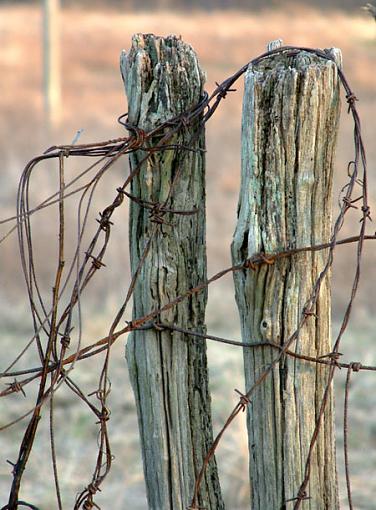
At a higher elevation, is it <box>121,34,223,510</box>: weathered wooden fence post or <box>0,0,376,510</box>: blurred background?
<box>0,0,376,510</box>: blurred background

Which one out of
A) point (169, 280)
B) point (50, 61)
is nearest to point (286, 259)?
point (169, 280)

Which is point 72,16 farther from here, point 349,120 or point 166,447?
point 166,447

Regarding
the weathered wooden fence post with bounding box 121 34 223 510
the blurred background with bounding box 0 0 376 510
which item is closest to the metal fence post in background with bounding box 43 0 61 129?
the blurred background with bounding box 0 0 376 510

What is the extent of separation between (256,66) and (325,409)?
2.17 feet

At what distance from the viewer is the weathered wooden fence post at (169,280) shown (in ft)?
5.26

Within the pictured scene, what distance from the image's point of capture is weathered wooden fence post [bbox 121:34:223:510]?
1.60 metres

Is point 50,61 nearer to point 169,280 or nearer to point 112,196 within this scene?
point 112,196

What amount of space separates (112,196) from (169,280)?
7.65m

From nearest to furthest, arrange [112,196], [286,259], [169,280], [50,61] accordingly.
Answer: [286,259] < [169,280] < [112,196] < [50,61]

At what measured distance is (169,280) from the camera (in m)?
1.63

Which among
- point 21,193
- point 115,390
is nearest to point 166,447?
point 21,193

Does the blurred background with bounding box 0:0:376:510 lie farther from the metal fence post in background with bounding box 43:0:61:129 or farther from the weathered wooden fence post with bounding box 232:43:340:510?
the weathered wooden fence post with bounding box 232:43:340:510

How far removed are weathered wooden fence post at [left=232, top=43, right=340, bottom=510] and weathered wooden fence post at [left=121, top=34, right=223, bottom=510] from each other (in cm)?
13

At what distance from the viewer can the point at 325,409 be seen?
1.58m
